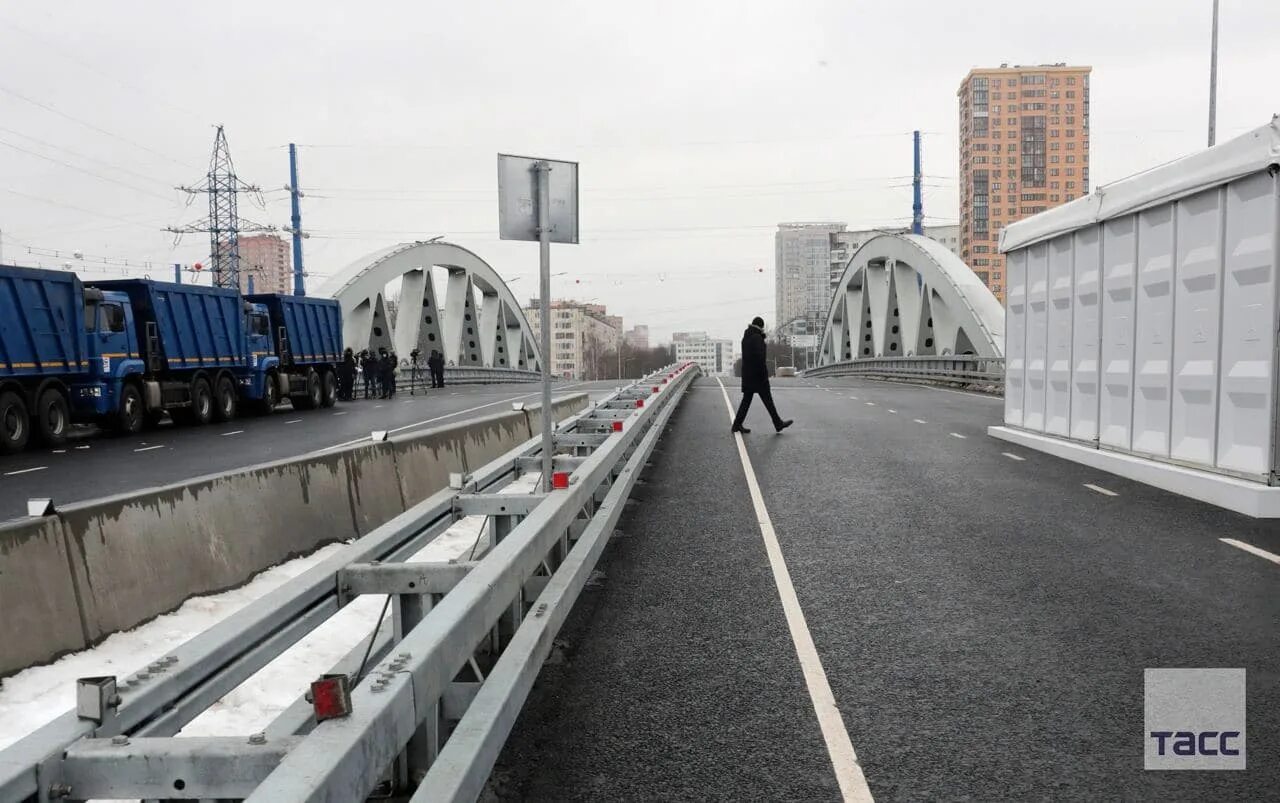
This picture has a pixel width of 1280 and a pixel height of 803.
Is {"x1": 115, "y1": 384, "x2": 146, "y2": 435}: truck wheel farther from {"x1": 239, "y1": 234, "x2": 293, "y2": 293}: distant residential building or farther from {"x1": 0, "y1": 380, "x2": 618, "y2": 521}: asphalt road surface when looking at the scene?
{"x1": 239, "y1": 234, "x2": 293, "y2": 293}: distant residential building

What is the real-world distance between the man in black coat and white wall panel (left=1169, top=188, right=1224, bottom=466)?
7.45 metres

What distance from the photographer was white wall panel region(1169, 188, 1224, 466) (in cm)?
1029

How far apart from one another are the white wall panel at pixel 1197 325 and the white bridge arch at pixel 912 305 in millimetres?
22884

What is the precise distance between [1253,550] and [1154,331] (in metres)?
4.04

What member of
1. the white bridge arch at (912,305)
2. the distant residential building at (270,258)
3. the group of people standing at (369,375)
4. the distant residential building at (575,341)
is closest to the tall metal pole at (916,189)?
the white bridge arch at (912,305)

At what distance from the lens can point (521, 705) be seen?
4.43m

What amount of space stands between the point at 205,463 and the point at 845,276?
1920 inches

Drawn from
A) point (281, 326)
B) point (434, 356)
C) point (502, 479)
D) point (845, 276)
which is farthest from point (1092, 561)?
point (845, 276)

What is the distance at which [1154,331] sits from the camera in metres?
11.5

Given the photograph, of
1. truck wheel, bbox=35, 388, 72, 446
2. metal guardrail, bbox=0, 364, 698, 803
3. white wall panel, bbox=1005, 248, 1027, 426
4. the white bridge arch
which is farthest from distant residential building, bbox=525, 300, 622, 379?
metal guardrail, bbox=0, 364, 698, 803

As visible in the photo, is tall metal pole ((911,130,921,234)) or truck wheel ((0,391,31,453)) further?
tall metal pole ((911,130,921,234))

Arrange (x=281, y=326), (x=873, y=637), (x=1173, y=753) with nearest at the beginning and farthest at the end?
(x=1173, y=753) < (x=873, y=637) < (x=281, y=326)

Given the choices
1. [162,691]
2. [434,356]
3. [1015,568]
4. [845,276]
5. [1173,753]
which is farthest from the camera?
[845,276]

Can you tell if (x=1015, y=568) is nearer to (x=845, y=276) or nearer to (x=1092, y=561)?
(x=1092, y=561)
